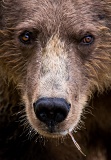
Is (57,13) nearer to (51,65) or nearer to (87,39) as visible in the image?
(87,39)

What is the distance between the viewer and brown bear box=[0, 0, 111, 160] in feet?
27.1

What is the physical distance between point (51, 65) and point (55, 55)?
0.51 feet

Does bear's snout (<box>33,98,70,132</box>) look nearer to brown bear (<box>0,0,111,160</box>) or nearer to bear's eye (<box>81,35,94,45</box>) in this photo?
brown bear (<box>0,0,111,160</box>)

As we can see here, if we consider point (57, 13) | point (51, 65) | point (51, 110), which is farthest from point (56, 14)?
point (51, 110)

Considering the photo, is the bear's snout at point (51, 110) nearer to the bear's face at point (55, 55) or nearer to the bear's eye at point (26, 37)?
the bear's face at point (55, 55)

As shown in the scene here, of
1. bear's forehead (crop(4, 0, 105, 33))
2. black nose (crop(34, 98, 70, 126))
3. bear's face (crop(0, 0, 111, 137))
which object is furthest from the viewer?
bear's forehead (crop(4, 0, 105, 33))

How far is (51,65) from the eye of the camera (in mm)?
8375

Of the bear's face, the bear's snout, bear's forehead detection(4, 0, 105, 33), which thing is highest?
bear's forehead detection(4, 0, 105, 33)

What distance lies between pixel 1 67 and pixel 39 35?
2.65 feet

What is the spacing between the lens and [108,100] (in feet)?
31.8

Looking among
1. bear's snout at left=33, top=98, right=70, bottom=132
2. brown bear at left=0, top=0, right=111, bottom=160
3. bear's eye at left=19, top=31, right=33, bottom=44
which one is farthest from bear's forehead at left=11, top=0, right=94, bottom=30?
bear's snout at left=33, top=98, right=70, bottom=132

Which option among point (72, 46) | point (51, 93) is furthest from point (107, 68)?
point (51, 93)

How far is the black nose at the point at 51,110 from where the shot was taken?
801 centimetres

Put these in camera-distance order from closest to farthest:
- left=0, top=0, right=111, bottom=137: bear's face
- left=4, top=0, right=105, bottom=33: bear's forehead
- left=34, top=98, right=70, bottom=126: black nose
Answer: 1. left=34, top=98, right=70, bottom=126: black nose
2. left=0, top=0, right=111, bottom=137: bear's face
3. left=4, top=0, right=105, bottom=33: bear's forehead
